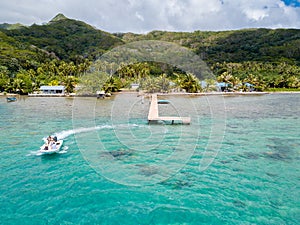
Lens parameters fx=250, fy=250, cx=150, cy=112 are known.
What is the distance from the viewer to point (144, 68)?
14.8m

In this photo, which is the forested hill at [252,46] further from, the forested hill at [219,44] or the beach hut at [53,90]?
the beach hut at [53,90]

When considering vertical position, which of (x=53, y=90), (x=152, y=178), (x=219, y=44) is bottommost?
(x=152, y=178)

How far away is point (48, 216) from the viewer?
27.7ft

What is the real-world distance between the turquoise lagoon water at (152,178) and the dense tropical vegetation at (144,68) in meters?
4.76

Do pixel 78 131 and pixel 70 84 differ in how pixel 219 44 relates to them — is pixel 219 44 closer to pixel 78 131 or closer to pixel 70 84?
pixel 70 84

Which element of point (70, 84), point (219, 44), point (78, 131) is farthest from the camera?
point (219, 44)

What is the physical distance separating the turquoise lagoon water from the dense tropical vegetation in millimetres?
4759

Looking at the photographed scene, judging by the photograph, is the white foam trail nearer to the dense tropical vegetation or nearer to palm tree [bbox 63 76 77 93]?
the dense tropical vegetation

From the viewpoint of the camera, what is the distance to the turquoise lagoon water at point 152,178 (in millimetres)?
8594

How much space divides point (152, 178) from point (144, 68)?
6.61 metres

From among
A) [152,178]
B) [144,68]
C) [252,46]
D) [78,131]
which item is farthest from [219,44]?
[152,178]

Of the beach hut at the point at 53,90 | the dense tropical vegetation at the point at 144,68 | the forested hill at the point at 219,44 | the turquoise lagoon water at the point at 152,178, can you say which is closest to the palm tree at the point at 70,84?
the dense tropical vegetation at the point at 144,68

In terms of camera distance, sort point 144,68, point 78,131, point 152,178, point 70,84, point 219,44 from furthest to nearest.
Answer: point 219,44
point 70,84
point 78,131
point 144,68
point 152,178

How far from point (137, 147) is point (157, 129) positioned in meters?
5.29
